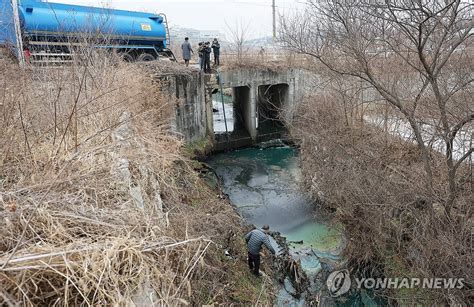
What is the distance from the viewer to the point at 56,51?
10047 millimetres

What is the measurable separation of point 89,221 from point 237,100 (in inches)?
706

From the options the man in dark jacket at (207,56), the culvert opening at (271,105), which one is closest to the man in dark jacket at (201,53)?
the man in dark jacket at (207,56)

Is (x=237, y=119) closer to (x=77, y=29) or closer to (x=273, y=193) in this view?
(x=273, y=193)

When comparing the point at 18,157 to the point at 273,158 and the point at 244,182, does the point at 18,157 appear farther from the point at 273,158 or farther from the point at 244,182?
the point at 273,158

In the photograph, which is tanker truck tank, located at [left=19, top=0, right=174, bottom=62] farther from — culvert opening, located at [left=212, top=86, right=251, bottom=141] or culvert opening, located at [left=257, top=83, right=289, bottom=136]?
culvert opening, located at [left=257, top=83, right=289, bottom=136]

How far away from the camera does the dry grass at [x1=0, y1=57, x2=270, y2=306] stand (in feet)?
6.54

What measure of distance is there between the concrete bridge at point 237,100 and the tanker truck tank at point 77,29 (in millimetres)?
2121

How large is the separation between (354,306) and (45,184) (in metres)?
6.35

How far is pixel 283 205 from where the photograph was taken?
431 inches

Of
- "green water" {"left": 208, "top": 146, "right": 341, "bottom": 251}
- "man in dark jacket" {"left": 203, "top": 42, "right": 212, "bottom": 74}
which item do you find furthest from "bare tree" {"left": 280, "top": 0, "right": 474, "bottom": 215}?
"man in dark jacket" {"left": 203, "top": 42, "right": 212, "bottom": 74}

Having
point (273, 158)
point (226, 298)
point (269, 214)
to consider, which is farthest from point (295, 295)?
point (273, 158)

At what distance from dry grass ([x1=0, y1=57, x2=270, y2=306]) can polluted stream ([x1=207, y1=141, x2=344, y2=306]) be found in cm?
204

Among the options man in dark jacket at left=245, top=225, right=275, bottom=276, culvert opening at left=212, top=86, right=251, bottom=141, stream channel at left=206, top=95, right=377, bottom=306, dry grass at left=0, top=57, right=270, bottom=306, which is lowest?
stream channel at left=206, top=95, right=377, bottom=306

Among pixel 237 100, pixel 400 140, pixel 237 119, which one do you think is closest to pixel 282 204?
pixel 400 140
